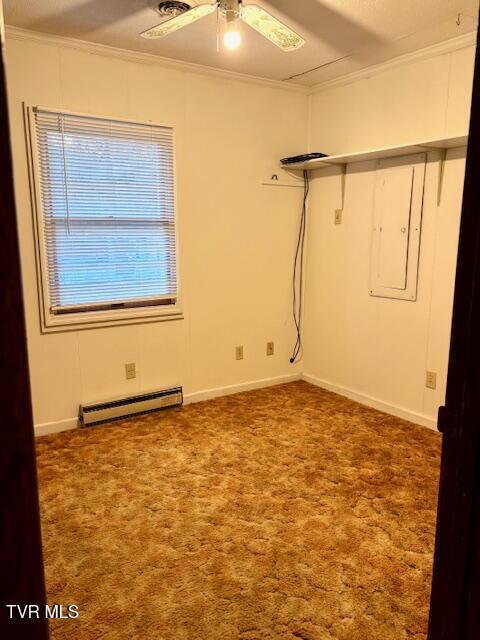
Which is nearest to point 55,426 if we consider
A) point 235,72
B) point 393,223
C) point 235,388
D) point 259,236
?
point 235,388

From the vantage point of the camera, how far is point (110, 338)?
3.46 m

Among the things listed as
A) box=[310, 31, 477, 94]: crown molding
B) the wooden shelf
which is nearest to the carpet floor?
the wooden shelf

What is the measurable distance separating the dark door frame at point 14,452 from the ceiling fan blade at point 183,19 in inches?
78.6

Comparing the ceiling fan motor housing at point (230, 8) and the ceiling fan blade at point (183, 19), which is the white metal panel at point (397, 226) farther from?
the ceiling fan blade at point (183, 19)

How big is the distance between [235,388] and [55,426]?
1508 millimetres

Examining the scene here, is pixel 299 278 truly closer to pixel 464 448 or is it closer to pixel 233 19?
pixel 233 19

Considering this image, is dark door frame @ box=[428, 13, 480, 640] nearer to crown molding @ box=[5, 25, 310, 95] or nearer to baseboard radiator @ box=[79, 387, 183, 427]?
baseboard radiator @ box=[79, 387, 183, 427]

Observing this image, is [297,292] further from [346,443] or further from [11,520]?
[11,520]

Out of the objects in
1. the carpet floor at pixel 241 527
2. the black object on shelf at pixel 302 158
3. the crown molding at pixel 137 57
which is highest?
the crown molding at pixel 137 57

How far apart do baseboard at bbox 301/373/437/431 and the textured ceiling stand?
2.54 m

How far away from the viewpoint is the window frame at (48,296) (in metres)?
2.99

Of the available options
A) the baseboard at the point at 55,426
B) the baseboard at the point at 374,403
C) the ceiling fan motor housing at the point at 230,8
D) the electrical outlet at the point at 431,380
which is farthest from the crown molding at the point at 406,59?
the baseboard at the point at 55,426

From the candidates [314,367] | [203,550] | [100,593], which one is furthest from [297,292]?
[100,593]

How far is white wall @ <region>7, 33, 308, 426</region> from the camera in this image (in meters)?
3.07
